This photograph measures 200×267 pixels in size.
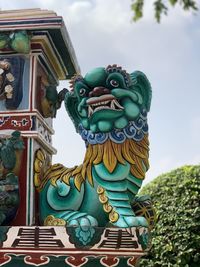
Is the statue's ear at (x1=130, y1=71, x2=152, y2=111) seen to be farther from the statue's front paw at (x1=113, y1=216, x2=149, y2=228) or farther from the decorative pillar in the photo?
the statue's front paw at (x1=113, y1=216, x2=149, y2=228)

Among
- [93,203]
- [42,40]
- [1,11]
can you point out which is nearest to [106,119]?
[93,203]

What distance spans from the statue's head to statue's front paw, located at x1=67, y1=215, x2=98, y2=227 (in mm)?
739

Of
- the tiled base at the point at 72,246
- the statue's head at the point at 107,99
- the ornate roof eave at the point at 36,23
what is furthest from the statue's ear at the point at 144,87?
the tiled base at the point at 72,246

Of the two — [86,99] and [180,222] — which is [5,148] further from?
[180,222]

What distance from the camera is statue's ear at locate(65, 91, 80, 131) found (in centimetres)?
498

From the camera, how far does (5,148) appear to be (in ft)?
15.4

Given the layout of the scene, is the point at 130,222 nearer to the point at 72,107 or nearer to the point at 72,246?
the point at 72,246

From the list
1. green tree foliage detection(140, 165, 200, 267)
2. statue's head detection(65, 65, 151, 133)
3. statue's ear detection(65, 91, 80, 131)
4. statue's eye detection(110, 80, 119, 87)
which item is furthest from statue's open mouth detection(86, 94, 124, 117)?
green tree foliage detection(140, 165, 200, 267)

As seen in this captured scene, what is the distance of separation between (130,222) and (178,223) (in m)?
3.73

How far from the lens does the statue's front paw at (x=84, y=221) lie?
173 inches

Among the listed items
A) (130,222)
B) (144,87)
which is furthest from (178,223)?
(130,222)

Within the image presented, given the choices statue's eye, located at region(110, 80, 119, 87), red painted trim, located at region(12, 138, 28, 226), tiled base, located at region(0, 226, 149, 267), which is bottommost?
tiled base, located at region(0, 226, 149, 267)

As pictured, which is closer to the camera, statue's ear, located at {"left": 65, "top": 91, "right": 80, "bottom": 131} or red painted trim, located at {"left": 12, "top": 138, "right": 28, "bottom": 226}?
red painted trim, located at {"left": 12, "top": 138, "right": 28, "bottom": 226}

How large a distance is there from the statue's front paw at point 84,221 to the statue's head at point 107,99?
739 mm
